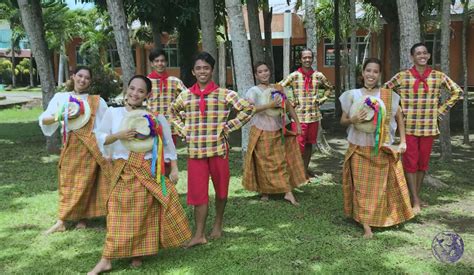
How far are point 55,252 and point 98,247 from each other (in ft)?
1.18

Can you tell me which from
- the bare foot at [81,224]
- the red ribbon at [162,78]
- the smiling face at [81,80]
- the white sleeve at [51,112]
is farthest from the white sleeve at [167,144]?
the red ribbon at [162,78]

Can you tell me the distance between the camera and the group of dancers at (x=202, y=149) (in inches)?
159

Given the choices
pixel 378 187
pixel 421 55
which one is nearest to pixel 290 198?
pixel 378 187

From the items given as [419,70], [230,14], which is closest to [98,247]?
[230,14]

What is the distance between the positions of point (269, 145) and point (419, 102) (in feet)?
5.47

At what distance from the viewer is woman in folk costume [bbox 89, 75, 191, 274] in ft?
13.0

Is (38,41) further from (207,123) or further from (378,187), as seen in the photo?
(378,187)

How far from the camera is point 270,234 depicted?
16.2 ft

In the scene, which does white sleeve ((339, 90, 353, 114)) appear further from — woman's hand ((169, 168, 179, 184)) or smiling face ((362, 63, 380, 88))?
woman's hand ((169, 168, 179, 184))

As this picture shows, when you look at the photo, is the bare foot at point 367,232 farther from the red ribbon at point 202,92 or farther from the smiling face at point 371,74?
the red ribbon at point 202,92

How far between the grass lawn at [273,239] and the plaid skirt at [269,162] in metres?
0.20

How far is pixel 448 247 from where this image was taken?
4.12 m

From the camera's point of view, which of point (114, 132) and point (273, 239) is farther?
point (273, 239)

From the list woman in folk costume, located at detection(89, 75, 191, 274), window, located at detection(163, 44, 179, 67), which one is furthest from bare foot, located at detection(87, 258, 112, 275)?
window, located at detection(163, 44, 179, 67)
